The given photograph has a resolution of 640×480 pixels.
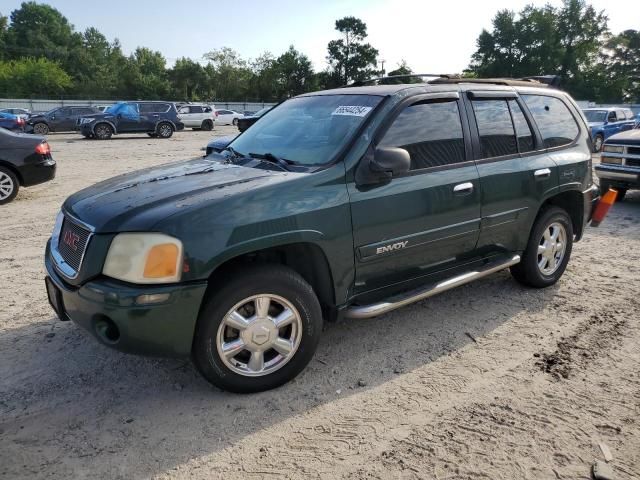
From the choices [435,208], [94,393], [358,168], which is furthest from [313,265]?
[94,393]

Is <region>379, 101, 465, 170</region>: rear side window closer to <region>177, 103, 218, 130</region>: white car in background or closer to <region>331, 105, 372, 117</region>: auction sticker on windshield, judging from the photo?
<region>331, 105, 372, 117</region>: auction sticker on windshield

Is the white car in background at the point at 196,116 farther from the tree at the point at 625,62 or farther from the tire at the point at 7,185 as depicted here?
the tree at the point at 625,62

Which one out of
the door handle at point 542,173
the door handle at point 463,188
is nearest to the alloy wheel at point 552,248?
the door handle at point 542,173

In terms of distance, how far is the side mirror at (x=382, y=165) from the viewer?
10.5ft

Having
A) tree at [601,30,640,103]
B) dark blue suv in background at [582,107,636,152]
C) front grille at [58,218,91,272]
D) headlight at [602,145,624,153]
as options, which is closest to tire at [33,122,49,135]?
dark blue suv in background at [582,107,636,152]

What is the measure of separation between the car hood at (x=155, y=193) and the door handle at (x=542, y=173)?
2350 mm

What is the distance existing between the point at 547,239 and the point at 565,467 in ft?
8.72

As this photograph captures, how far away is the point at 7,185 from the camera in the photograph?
835cm

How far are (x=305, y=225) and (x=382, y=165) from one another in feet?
2.12

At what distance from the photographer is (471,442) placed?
2.64 metres

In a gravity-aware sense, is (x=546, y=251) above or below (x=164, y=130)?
below

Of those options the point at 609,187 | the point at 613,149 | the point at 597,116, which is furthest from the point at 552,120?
the point at 597,116

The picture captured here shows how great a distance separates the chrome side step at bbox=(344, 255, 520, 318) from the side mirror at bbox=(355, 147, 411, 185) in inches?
32.8

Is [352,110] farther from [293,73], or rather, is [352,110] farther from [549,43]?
[549,43]
